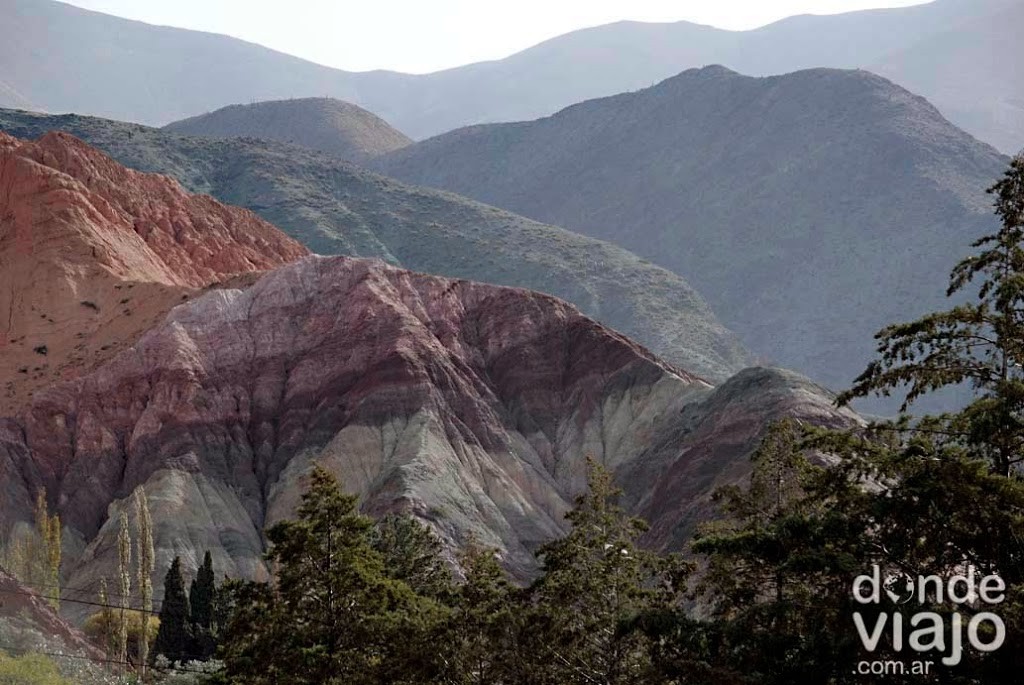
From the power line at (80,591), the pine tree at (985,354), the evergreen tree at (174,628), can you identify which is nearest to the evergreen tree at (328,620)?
the pine tree at (985,354)

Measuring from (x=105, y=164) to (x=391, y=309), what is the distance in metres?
42.8

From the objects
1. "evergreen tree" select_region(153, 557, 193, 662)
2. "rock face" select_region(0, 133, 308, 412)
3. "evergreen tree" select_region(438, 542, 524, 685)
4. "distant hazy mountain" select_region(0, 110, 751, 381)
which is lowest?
"evergreen tree" select_region(438, 542, 524, 685)

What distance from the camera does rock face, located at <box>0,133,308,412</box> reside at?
3674 inches

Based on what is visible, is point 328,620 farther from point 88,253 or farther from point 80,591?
point 88,253

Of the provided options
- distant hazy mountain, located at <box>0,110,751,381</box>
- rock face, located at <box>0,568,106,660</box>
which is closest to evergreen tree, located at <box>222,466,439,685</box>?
rock face, located at <box>0,568,106,660</box>

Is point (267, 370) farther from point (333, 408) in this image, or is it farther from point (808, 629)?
point (808, 629)

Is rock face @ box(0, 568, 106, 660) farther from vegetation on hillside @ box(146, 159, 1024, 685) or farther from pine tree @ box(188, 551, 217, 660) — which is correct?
vegetation on hillside @ box(146, 159, 1024, 685)

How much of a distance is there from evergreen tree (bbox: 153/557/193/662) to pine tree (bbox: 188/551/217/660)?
44 centimetres

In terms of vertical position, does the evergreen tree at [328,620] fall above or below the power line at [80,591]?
below

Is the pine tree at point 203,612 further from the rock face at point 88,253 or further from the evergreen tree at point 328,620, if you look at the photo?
the rock face at point 88,253

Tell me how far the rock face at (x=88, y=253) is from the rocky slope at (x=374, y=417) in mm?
5902

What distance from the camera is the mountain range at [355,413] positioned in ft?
252

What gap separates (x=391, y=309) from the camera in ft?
302

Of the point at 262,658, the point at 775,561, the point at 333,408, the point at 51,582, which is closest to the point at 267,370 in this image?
the point at 333,408
